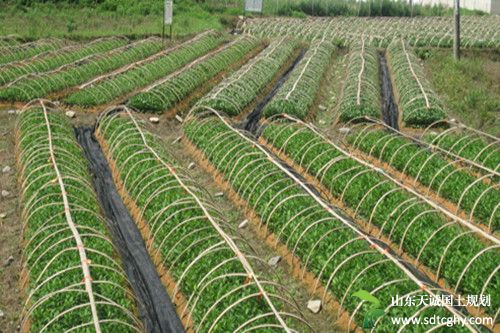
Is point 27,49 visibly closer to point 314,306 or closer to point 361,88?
point 361,88

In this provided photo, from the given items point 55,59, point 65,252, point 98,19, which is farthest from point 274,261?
point 98,19

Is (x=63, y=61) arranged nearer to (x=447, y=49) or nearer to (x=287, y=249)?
(x=287, y=249)

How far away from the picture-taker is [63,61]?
2667 centimetres

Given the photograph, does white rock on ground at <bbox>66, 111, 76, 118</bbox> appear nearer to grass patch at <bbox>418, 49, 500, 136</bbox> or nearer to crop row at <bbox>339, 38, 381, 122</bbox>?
crop row at <bbox>339, 38, 381, 122</bbox>

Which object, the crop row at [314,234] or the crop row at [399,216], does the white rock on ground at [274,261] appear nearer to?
the crop row at [314,234]

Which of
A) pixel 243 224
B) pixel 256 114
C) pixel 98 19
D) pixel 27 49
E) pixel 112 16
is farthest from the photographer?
pixel 112 16

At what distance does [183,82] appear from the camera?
22156mm

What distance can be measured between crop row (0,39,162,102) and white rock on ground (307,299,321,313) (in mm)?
14624

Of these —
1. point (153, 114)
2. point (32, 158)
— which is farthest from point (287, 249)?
point (153, 114)

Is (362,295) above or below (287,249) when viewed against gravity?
above

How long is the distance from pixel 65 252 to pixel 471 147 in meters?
11.7

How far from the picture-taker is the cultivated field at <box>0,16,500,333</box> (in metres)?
9.05

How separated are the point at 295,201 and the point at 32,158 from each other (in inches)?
261

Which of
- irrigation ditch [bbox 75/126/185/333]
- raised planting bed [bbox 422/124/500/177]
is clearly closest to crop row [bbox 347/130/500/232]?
raised planting bed [bbox 422/124/500/177]
